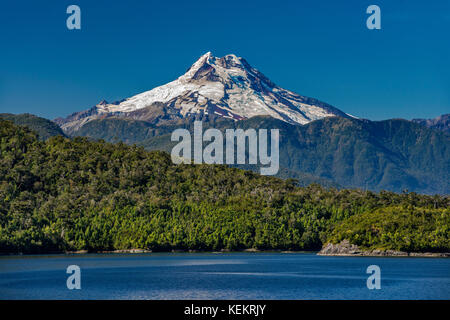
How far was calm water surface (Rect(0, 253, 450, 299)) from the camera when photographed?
92.4 metres

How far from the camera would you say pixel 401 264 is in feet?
496

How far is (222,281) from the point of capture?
109 metres

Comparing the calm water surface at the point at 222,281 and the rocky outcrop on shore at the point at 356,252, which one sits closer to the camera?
the calm water surface at the point at 222,281

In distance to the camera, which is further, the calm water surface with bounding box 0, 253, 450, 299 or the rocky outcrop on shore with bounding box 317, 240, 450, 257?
the rocky outcrop on shore with bounding box 317, 240, 450, 257

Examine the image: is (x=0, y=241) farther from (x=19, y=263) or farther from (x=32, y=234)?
(x=19, y=263)

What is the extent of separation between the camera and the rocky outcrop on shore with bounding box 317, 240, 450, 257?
180750 millimetres

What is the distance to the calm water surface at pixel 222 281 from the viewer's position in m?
92.4

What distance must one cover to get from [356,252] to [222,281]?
83.6 m

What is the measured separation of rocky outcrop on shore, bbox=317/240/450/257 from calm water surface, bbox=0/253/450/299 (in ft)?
97.1

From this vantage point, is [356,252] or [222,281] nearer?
[222,281]

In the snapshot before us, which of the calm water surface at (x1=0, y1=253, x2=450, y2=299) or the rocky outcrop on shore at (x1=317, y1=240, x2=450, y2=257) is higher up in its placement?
the calm water surface at (x1=0, y1=253, x2=450, y2=299)

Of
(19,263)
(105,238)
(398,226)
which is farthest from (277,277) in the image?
(105,238)

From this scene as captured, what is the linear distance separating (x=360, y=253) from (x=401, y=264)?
32.8 meters

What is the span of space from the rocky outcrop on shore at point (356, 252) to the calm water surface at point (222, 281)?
97.1 ft
